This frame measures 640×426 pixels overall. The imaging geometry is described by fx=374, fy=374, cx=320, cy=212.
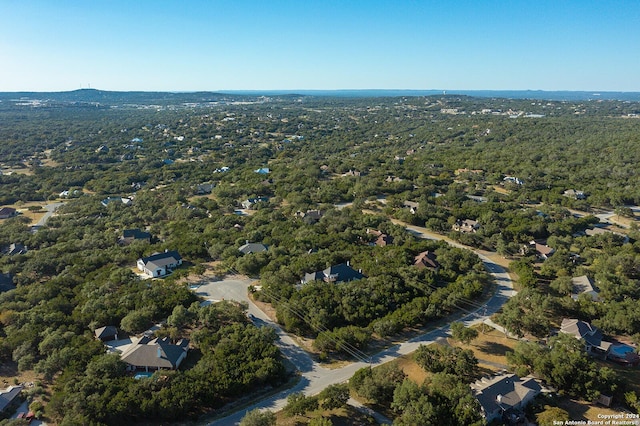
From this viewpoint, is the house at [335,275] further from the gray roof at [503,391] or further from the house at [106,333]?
the house at [106,333]

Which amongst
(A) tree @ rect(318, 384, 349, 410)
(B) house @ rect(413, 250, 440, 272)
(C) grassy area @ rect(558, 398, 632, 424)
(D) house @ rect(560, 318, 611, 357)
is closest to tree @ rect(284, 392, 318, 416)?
(A) tree @ rect(318, 384, 349, 410)

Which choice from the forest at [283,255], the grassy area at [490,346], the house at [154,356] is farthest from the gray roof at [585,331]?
the house at [154,356]

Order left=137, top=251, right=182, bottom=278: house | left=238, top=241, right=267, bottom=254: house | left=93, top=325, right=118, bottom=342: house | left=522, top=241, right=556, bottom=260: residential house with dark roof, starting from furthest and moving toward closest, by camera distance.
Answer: left=238, top=241, right=267, bottom=254: house < left=522, top=241, right=556, bottom=260: residential house with dark roof < left=137, top=251, right=182, bottom=278: house < left=93, top=325, right=118, bottom=342: house

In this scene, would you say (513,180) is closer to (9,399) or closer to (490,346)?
(490,346)

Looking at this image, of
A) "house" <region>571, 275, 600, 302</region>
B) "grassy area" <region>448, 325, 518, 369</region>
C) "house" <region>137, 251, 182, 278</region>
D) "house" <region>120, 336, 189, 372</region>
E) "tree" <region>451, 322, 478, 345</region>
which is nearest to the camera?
"house" <region>120, 336, 189, 372</region>

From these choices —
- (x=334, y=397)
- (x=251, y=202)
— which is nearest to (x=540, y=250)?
(x=334, y=397)

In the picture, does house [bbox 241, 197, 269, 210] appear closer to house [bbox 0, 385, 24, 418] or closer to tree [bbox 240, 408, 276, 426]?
house [bbox 0, 385, 24, 418]

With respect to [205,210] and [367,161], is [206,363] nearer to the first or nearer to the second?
[205,210]
